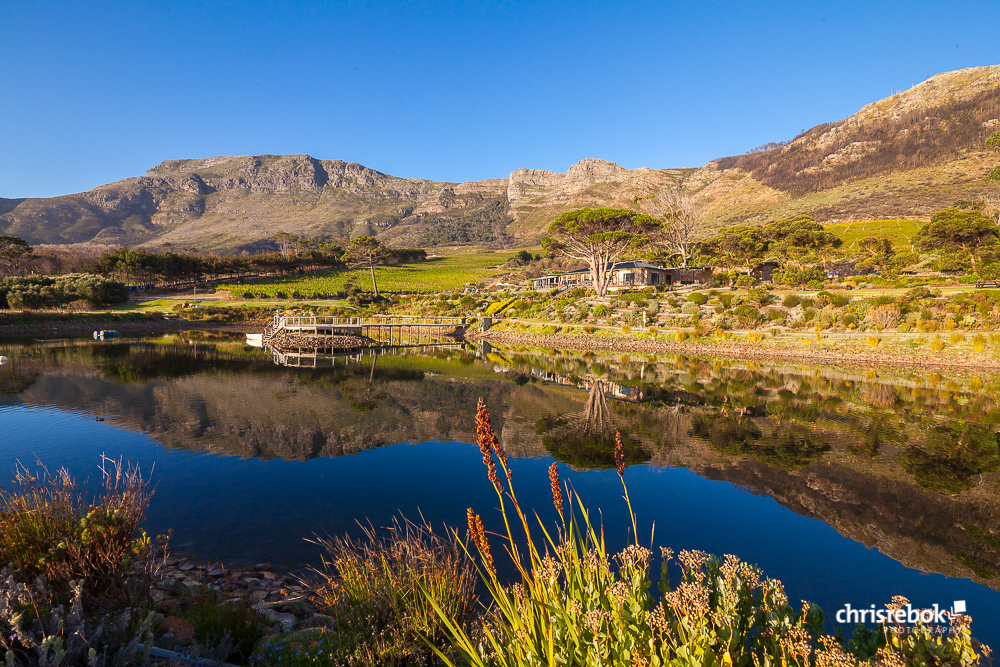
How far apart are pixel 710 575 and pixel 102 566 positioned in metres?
5.15

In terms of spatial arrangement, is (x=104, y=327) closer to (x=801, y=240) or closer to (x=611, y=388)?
(x=611, y=388)

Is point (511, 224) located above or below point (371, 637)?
above

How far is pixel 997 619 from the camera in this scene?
16.1ft

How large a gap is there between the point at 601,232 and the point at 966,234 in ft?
101

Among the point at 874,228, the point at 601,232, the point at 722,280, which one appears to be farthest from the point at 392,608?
the point at 874,228

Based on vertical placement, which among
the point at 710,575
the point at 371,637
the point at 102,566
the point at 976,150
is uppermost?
the point at 976,150

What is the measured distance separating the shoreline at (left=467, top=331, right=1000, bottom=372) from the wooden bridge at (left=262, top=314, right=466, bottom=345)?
6.30 m

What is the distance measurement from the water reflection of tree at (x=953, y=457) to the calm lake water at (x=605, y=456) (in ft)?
0.21

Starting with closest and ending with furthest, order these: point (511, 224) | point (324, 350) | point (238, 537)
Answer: point (238, 537) < point (324, 350) < point (511, 224)

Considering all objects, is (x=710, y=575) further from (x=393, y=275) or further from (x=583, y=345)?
(x=393, y=275)

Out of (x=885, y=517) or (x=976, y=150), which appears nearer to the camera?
(x=885, y=517)

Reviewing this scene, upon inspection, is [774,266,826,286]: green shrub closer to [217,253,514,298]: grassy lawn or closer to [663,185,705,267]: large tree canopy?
[663,185,705,267]: large tree canopy

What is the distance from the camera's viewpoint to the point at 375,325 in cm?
4581

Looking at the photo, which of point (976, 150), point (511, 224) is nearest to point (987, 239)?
point (976, 150)
